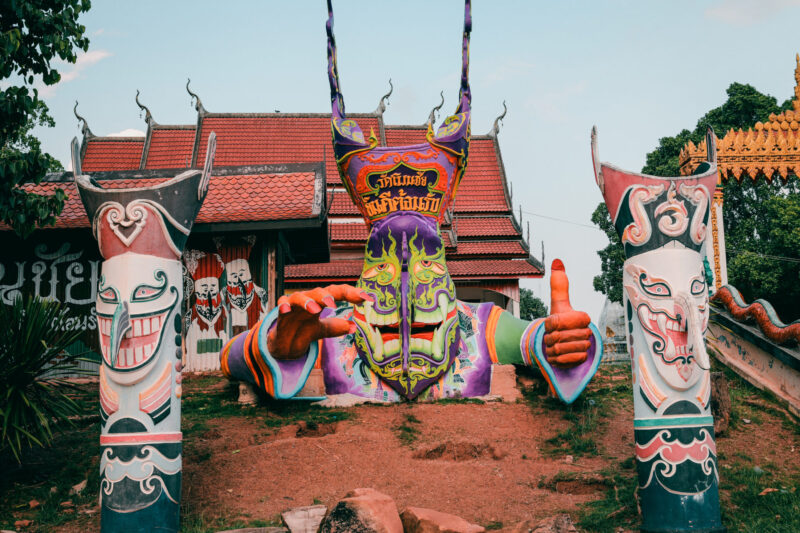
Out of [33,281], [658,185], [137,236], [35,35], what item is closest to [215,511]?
[137,236]

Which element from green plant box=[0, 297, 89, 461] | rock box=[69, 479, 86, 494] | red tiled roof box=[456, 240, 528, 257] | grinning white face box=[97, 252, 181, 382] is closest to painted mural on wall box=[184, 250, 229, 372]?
green plant box=[0, 297, 89, 461]

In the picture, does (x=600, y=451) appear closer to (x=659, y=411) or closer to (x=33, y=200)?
(x=659, y=411)

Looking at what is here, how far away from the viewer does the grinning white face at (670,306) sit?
5520mm

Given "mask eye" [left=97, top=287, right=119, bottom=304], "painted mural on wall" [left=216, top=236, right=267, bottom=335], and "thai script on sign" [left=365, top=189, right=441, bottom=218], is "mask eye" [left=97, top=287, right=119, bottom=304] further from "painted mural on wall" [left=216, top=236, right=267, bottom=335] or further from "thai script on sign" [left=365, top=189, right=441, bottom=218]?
"painted mural on wall" [left=216, top=236, right=267, bottom=335]

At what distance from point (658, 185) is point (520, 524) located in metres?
2.70

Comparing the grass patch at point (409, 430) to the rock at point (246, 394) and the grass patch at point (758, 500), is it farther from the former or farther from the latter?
the grass patch at point (758, 500)

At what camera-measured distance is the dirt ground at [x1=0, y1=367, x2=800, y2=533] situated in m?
6.07

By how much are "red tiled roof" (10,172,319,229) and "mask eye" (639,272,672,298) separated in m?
5.25

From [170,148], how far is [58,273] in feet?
25.1

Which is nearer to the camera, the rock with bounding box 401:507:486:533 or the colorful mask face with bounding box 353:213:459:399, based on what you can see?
the rock with bounding box 401:507:486:533

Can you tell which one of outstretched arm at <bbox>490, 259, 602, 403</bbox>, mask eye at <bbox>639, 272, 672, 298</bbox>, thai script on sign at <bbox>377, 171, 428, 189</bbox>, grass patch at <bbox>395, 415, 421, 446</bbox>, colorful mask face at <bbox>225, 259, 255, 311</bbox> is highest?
thai script on sign at <bbox>377, 171, 428, 189</bbox>

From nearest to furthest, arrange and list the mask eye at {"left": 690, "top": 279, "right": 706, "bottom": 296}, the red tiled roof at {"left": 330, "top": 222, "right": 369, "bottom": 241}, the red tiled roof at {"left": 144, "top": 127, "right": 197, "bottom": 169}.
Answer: the mask eye at {"left": 690, "top": 279, "right": 706, "bottom": 296} < the red tiled roof at {"left": 330, "top": 222, "right": 369, "bottom": 241} < the red tiled roof at {"left": 144, "top": 127, "right": 197, "bottom": 169}

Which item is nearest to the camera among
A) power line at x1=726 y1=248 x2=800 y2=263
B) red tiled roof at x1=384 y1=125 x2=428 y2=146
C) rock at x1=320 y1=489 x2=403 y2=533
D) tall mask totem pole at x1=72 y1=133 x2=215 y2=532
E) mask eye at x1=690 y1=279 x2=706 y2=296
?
rock at x1=320 y1=489 x2=403 y2=533

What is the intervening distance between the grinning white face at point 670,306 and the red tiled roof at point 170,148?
13233 millimetres
